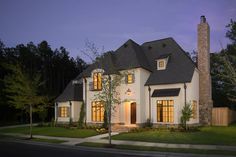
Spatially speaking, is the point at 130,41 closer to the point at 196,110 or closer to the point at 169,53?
the point at 169,53

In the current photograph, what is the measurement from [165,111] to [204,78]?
5136 millimetres

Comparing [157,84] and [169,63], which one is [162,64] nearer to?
[169,63]

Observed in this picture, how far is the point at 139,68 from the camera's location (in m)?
30.3

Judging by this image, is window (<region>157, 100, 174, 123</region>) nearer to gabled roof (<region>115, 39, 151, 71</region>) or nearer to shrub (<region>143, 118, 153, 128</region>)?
shrub (<region>143, 118, 153, 128</region>)

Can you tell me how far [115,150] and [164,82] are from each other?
41.1ft

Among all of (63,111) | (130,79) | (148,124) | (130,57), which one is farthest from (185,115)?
(63,111)

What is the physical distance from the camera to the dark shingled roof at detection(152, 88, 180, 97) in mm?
28275

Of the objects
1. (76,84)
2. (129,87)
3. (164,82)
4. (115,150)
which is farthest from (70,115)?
(115,150)

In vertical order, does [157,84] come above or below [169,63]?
below

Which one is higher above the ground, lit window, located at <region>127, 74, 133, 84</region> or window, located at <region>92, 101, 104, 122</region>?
lit window, located at <region>127, 74, 133, 84</region>

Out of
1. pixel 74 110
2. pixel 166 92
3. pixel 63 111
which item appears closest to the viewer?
pixel 166 92

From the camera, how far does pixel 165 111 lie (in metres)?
29.0

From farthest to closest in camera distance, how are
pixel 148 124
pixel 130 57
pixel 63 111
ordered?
pixel 63 111, pixel 130 57, pixel 148 124

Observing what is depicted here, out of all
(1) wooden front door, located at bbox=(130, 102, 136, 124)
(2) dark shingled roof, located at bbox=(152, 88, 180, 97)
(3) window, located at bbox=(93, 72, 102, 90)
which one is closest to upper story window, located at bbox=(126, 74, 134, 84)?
(1) wooden front door, located at bbox=(130, 102, 136, 124)
